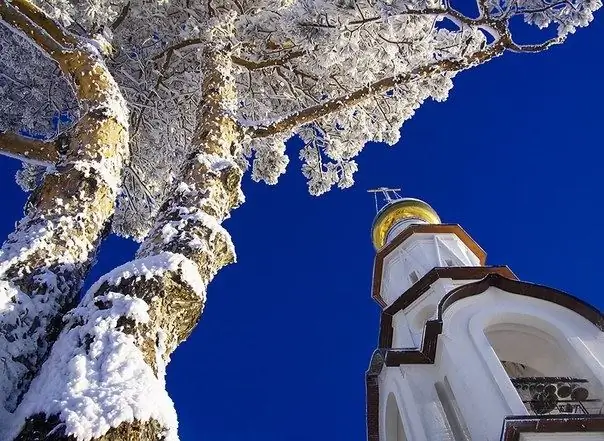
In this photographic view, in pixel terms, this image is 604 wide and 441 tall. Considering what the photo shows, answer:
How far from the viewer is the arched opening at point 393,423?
51.0ft

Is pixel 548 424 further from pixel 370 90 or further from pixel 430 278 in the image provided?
pixel 430 278

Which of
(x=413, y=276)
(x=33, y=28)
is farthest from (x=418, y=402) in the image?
(x=33, y=28)

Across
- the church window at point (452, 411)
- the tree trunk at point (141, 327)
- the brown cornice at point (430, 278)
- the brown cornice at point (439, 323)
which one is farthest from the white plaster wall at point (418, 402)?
the tree trunk at point (141, 327)

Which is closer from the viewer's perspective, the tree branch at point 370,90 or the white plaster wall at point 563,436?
the tree branch at point 370,90

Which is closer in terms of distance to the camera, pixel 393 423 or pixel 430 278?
pixel 393 423

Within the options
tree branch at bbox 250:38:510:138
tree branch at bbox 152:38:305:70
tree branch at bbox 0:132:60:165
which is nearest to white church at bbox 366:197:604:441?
tree branch at bbox 250:38:510:138

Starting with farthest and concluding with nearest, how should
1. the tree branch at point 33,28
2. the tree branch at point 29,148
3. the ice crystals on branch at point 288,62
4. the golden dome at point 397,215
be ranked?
the golden dome at point 397,215, the ice crystals on branch at point 288,62, the tree branch at point 33,28, the tree branch at point 29,148

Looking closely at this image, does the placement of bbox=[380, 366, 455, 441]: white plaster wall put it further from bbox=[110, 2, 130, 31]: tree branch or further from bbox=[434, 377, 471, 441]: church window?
bbox=[110, 2, 130, 31]: tree branch

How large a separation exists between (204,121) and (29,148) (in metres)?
1.61

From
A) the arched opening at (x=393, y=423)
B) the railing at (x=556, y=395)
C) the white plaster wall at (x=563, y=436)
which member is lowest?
the white plaster wall at (x=563, y=436)

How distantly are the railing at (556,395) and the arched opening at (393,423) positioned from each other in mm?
3395

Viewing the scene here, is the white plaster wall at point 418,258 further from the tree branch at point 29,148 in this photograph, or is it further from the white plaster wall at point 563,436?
the tree branch at point 29,148

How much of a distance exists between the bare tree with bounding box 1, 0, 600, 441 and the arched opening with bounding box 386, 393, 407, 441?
21.9 ft

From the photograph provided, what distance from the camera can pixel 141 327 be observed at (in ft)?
11.4
